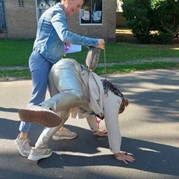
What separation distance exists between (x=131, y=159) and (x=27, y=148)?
3.89 ft

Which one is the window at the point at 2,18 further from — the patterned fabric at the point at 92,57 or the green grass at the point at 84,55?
the patterned fabric at the point at 92,57

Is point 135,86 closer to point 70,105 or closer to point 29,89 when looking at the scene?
point 29,89

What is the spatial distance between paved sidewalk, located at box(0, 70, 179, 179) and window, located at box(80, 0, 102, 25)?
970 cm

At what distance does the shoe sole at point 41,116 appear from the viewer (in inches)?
110

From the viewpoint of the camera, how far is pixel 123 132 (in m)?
4.25

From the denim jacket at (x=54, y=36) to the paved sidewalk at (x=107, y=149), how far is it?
3.67 ft

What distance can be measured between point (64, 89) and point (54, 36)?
0.59 metres

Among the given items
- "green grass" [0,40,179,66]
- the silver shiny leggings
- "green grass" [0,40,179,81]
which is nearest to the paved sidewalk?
the silver shiny leggings

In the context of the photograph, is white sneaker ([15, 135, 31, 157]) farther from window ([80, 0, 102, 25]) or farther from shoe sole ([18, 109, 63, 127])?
window ([80, 0, 102, 25])

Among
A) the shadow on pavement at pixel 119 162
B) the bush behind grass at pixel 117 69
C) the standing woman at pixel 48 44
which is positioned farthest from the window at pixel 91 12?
the standing woman at pixel 48 44

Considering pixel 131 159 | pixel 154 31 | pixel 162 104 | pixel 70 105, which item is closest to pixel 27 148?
pixel 70 105

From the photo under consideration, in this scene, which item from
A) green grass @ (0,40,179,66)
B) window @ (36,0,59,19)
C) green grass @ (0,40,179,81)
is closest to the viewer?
green grass @ (0,40,179,81)

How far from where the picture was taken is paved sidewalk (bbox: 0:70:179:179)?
127 inches

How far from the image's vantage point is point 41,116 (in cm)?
283
